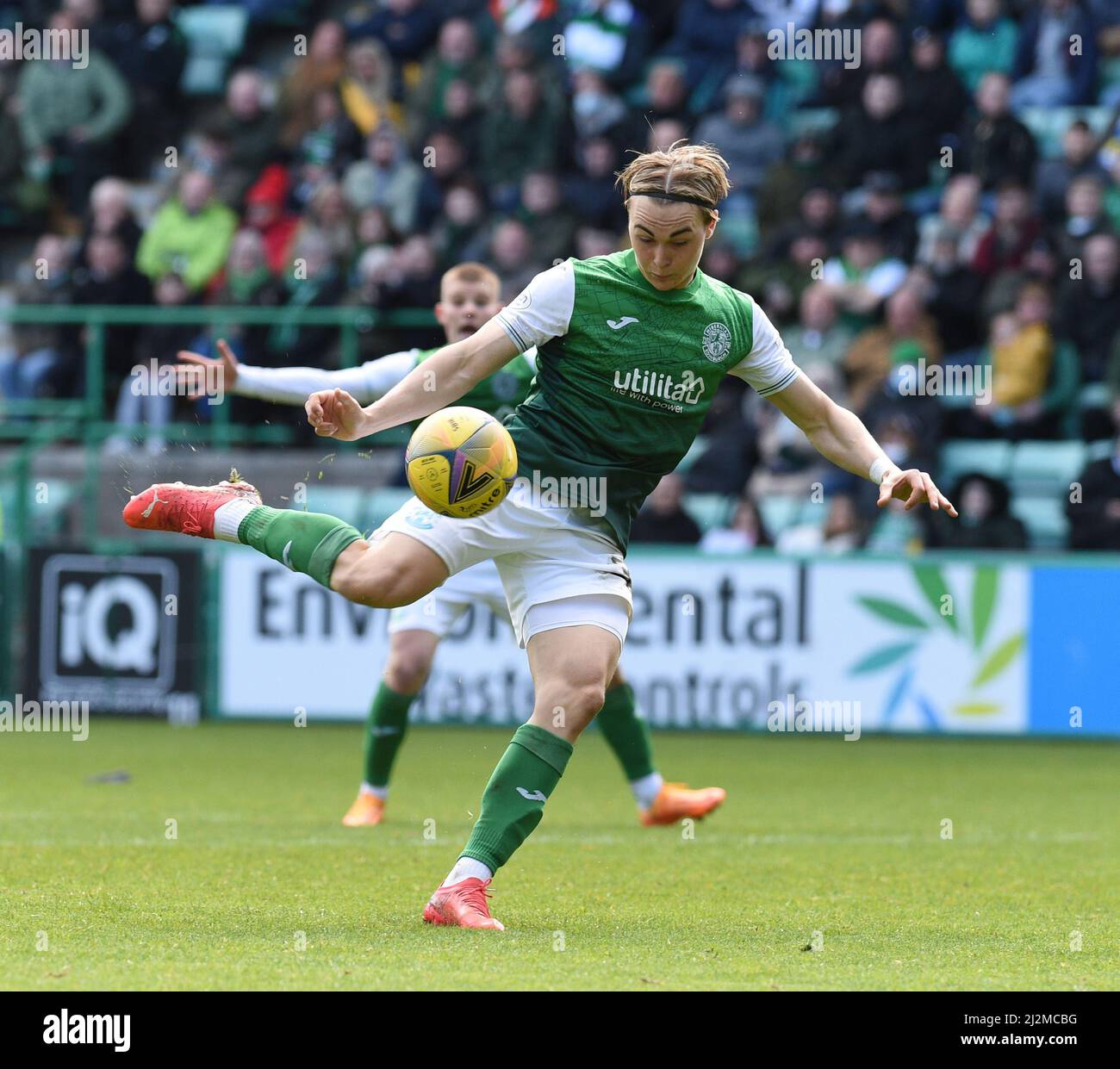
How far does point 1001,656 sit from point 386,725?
18.9 feet

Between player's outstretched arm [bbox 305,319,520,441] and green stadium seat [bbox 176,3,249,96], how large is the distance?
14358 mm

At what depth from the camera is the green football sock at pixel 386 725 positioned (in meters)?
8.85

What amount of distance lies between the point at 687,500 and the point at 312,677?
3.13 meters

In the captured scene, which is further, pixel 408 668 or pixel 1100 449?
pixel 1100 449

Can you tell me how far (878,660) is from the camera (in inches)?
530

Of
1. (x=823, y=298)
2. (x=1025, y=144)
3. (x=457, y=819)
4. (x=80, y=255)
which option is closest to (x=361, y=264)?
(x=80, y=255)

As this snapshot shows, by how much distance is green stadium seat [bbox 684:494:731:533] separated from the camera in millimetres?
14836

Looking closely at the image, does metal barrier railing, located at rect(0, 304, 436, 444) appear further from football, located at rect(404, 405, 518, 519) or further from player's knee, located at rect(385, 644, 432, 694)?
football, located at rect(404, 405, 518, 519)

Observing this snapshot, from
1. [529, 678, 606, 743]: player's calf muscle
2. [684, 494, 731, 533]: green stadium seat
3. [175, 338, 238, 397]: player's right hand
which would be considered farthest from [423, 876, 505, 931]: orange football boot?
[684, 494, 731, 533]: green stadium seat

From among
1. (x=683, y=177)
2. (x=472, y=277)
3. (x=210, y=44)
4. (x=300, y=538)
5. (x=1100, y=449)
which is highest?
(x=210, y=44)

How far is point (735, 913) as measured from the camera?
21.0 feet

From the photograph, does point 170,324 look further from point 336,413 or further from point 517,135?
point 336,413
